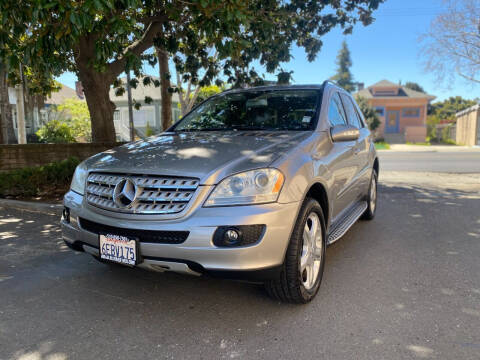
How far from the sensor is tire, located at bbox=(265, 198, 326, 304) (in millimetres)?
2654

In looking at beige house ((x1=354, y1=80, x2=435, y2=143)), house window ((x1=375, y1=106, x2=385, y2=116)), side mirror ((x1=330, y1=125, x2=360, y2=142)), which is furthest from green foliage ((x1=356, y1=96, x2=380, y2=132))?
side mirror ((x1=330, y1=125, x2=360, y2=142))

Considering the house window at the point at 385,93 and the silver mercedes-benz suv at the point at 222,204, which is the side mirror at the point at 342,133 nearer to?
the silver mercedes-benz suv at the point at 222,204

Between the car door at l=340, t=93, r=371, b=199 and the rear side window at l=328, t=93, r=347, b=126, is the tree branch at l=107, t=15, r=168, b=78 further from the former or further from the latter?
the rear side window at l=328, t=93, r=347, b=126

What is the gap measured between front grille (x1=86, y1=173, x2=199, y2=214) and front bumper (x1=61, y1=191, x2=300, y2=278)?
78 mm

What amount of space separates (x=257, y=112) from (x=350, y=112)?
149 cm

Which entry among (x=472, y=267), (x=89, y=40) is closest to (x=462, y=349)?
(x=472, y=267)

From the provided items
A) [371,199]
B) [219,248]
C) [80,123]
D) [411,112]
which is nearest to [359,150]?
[371,199]

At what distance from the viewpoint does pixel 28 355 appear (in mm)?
2355

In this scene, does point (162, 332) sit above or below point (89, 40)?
below

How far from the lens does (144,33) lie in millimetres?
7504

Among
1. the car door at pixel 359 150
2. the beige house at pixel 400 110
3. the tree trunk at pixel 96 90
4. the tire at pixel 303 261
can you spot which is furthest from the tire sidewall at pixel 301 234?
the beige house at pixel 400 110

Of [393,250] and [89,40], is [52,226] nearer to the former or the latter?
[89,40]

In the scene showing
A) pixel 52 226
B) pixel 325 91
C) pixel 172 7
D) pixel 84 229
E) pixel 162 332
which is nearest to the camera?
pixel 162 332

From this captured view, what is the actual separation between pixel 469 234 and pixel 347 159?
2.15 m
